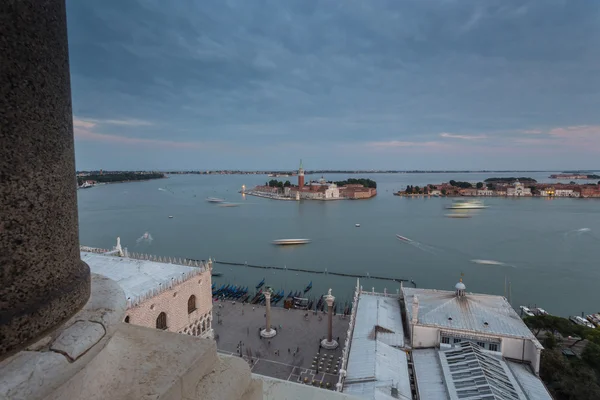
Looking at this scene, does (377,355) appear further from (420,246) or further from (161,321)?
(420,246)

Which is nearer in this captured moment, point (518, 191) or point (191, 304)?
point (191, 304)

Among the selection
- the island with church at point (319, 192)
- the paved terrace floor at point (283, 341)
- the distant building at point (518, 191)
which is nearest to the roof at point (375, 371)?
the paved terrace floor at point (283, 341)

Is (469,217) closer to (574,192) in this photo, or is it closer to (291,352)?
(291,352)

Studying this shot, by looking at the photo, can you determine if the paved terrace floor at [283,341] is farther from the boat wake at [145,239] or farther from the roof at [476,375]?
the boat wake at [145,239]

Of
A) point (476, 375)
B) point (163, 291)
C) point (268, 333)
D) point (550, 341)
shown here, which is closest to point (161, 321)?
point (163, 291)

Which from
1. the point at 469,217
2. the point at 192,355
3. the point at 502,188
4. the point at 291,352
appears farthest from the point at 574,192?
the point at 192,355

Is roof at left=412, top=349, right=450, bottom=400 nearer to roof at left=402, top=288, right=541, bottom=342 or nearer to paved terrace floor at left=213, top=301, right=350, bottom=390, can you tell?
roof at left=402, top=288, right=541, bottom=342
